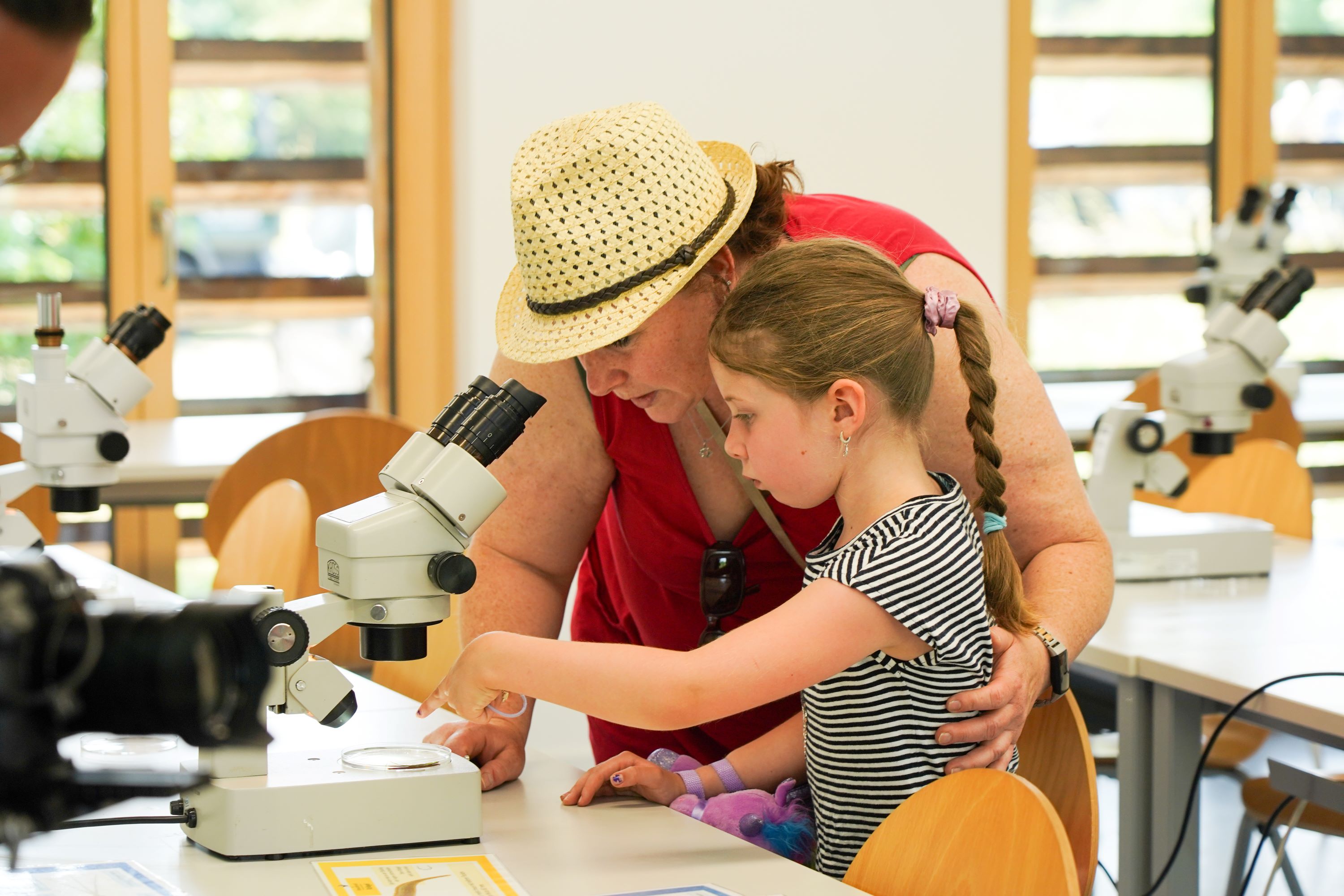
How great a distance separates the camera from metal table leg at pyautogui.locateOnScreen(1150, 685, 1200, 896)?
200 cm

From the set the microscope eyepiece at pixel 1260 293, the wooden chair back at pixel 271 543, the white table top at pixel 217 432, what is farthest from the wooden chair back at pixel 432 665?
the microscope eyepiece at pixel 1260 293

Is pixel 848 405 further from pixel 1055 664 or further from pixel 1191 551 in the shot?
pixel 1191 551

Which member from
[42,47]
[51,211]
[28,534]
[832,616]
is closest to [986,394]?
[832,616]

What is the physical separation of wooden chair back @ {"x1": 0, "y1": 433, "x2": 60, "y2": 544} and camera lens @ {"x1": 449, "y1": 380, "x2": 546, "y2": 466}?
2598mm

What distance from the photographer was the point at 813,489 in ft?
4.83

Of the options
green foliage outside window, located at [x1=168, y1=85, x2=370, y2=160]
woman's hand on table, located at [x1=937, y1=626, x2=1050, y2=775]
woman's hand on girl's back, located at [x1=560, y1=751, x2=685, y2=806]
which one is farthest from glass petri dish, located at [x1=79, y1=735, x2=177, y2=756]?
green foliage outside window, located at [x1=168, y1=85, x2=370, y2=160]

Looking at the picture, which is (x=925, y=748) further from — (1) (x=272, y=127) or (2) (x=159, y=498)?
(1) (x=272, y=127)

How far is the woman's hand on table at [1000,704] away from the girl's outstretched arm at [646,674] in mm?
165

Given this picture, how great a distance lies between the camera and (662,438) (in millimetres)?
1701

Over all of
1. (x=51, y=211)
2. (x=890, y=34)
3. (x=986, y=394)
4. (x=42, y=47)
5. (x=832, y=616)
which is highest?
(x=890, y=34)

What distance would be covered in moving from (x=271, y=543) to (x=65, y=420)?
57 cm

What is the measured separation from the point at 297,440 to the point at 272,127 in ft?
4.35

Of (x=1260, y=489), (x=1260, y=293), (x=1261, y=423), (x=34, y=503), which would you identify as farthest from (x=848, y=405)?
(x=1261, y=423)

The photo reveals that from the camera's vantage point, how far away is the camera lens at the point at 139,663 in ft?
1.98
